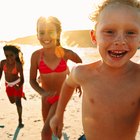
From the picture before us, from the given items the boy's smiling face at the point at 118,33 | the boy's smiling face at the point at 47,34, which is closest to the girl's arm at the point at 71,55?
the boy's smiling face at the point at 47,34

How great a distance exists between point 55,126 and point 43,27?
1671 millimetres

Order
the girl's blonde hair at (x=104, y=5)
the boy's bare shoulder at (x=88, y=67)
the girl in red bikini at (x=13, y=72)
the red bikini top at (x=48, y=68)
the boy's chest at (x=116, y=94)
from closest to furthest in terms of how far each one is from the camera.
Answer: the girl's blonde hair at (x=104, y=5) < the boy's chest at (x=116, y=94) < the boy's bare shoulder at (x=88, y=67) < the red bikini top at (x=48, y=68) < the girl in red bikini at (x=13, y=72)

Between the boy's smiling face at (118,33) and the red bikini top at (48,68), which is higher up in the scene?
the boy's smiling face at (118,33)

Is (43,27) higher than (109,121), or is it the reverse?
(43,27)

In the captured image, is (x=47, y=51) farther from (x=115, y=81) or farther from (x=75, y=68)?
(x=115, y=81)

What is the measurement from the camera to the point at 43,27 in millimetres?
4223

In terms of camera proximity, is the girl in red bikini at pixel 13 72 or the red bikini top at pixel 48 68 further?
the girl in red bikini at pixel 13 72

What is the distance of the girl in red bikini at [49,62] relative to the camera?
14.0ft

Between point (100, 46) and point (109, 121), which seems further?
point (109, 121)

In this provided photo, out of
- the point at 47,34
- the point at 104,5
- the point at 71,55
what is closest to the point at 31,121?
the point at 71,55

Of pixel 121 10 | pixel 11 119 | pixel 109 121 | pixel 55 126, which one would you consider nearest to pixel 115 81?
pixel 109 121

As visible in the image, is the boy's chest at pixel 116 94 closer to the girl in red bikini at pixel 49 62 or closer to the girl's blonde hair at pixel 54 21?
the girl in red bikini at pixel 49 62

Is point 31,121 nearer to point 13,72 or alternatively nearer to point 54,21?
point 13,72

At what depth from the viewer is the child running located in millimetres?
2156
